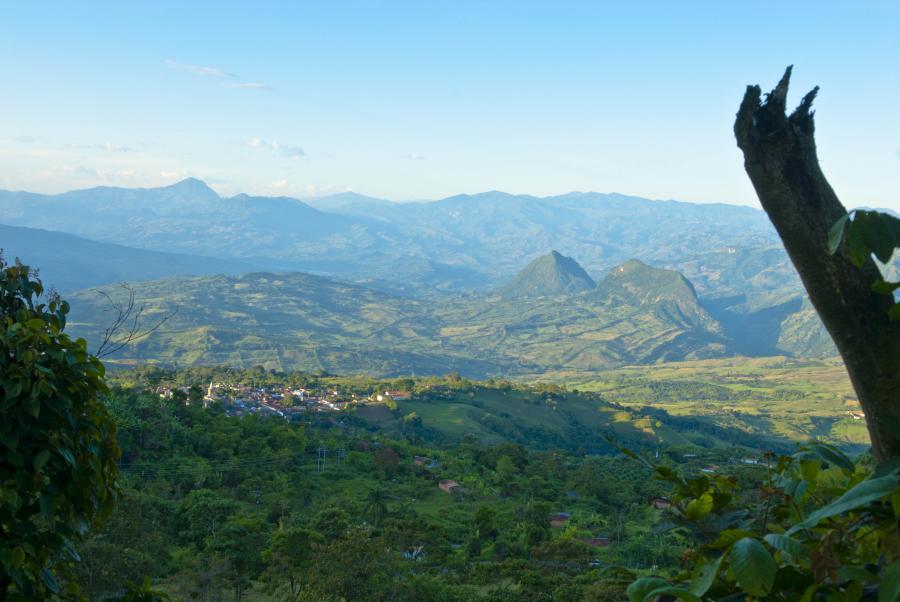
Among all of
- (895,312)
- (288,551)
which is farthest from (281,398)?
(895,312)

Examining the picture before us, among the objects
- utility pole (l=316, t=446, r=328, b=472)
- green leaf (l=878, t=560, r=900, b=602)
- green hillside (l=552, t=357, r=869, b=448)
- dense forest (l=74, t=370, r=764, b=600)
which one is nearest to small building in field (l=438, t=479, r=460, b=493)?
dense forest (l=74, t=370, r=764, b=600)

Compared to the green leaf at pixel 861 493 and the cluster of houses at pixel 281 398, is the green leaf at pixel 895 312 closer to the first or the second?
the green leaf at pixel 861 493

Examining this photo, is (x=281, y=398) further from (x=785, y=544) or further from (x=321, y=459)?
(x=785, y=544)

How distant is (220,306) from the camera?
650 feet

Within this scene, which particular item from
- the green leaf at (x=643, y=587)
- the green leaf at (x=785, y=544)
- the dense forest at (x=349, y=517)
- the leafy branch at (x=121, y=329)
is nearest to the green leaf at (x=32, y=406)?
the leafy branch at (x=121, y=329)

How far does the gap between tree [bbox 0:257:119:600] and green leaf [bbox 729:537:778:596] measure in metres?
2.20

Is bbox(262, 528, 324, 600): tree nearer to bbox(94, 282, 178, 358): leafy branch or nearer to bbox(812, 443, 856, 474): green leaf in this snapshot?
bbox(94, 282, 178, 358): leafy branch

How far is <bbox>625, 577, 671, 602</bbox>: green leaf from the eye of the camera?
4.97 ft

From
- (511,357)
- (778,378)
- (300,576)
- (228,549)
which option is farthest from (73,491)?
(511,357)

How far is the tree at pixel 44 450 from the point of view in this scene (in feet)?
8.24

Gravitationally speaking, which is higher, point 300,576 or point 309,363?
point 300,576

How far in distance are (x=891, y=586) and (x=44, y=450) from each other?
8.29 feet

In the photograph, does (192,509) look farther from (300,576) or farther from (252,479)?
(252,479)

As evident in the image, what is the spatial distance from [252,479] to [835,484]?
31753 millimetres
